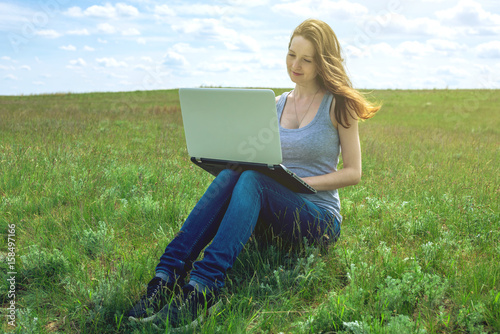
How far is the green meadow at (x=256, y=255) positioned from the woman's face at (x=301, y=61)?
0.62m

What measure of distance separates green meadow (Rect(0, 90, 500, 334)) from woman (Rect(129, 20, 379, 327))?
0.15m

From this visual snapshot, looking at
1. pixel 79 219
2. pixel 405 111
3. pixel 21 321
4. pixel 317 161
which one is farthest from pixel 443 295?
pixel 405 111

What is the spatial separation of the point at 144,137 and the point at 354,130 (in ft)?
21.5

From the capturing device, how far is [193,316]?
7.25ft

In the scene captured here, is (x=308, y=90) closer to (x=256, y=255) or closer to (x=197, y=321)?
(x=256, y=255)

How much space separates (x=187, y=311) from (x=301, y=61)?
1939 millimetres

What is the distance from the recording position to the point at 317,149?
2889 millimetres

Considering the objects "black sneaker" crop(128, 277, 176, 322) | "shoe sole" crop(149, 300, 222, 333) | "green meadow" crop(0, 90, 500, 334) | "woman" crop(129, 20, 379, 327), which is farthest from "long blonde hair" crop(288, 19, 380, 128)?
"black sneaker" crop(128, 277, 176, 322)

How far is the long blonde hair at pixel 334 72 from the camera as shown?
2848 mm

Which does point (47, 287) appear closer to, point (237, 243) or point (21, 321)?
point (21, 321)

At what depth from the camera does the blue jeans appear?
233 centimetres

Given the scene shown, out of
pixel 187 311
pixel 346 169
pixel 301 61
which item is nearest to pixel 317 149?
pixel 346 169

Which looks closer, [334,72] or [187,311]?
[187,311]

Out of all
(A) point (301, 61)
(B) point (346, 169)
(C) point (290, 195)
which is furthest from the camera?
(A) point (301, 61)
